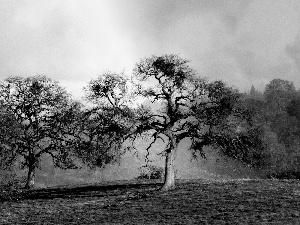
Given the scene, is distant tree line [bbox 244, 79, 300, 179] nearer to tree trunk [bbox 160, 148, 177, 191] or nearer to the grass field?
tree trunk [bbox 160, 148, 177, 191]

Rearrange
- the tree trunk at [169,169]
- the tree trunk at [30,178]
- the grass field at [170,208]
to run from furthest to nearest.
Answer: the tree trunk at [30,178] → the tree trunk at [169,169] → the grass field at [170,208]

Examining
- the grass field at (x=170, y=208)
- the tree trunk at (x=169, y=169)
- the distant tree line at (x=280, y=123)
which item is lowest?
the grass field at (x=170, y=208)

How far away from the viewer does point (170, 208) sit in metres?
→ 21.2

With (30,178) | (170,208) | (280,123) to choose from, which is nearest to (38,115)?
(30,178)

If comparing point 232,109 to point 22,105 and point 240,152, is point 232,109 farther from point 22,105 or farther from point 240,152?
point 22,105

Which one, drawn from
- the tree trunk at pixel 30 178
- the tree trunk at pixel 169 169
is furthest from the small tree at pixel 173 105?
the tree trunk at pixel 30 178

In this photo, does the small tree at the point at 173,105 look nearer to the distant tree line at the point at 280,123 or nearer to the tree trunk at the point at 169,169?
the tree trunk at the point at 169,169

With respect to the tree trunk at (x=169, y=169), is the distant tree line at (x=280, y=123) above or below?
above

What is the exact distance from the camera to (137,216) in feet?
64.0

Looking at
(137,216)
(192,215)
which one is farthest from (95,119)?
(192,215)

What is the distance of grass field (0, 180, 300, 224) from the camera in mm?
17250

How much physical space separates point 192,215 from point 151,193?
10296mm

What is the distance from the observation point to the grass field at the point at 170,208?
56.6ft

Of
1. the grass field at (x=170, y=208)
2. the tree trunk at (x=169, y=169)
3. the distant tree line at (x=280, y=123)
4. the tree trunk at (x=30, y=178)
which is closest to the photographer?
the grass field at (x=170, y=208)
